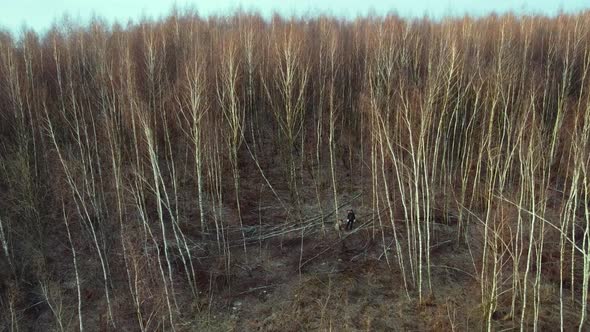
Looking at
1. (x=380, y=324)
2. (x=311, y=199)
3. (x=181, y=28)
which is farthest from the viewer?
(x=181, y=28)

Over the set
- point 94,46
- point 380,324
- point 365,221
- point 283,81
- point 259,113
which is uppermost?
point 94,46

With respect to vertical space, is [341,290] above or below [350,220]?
below

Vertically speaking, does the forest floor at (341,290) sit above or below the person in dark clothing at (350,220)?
below

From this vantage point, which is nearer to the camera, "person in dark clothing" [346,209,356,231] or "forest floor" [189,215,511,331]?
"forest floor" [189,215,511,331]

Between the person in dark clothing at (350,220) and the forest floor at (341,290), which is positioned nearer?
the forest floor at (341,290)

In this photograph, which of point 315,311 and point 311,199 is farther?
point 311,199

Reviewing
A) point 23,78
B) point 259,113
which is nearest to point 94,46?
point 23,78

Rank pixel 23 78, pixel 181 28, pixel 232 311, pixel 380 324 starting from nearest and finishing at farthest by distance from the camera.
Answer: pixel 380 324 < pixel 232 311 < pixel 23 78 < pixel 181 28

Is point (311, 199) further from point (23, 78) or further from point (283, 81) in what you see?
point (23, 78)

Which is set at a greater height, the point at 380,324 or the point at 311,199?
the point at 311,199

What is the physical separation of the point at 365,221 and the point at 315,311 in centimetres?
772

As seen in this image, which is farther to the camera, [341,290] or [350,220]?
[350,220]

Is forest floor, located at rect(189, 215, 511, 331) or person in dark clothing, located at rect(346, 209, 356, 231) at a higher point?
person in dark clothing, located at rect(346, 209, 356, 231)

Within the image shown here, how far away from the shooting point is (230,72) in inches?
990
